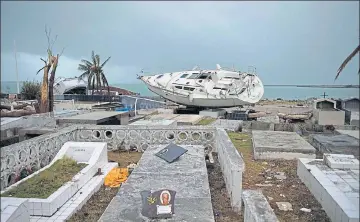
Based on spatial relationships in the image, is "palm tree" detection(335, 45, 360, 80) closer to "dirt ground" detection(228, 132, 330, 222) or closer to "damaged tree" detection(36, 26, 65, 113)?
"dirt ground" detection(228, 132, 330, 222)

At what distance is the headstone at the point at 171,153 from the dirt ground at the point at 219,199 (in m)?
0.91

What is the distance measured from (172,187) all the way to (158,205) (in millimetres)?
1176

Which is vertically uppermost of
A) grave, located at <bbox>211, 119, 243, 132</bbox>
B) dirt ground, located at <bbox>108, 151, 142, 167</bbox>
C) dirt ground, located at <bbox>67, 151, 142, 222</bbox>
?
grave, located at <bbox>211, 119, 243, 132</bbox>

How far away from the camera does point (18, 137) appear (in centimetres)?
955

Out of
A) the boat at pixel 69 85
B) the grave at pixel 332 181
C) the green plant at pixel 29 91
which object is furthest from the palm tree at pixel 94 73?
the grave at pixel 332 181

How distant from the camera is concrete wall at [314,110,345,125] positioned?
15.5m

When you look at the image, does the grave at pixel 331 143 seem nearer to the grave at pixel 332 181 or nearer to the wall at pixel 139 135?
the grave at pixel 332 181

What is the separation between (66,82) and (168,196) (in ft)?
133

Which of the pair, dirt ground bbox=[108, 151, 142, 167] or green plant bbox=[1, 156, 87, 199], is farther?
dirt ground bbox=[108, 151, 142, 167]

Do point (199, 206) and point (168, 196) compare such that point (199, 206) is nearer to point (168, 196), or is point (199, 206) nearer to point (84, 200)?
point (168, 196)

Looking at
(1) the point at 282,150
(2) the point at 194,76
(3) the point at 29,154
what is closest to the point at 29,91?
(2) the point at 194,76

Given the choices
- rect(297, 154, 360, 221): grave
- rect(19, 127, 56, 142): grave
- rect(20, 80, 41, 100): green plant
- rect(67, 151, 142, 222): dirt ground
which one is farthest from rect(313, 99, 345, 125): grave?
rect(20, 80, 41, 100): green plant

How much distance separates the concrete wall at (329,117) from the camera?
1550 cm

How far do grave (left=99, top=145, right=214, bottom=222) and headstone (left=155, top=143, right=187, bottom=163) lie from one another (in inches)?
3.8
